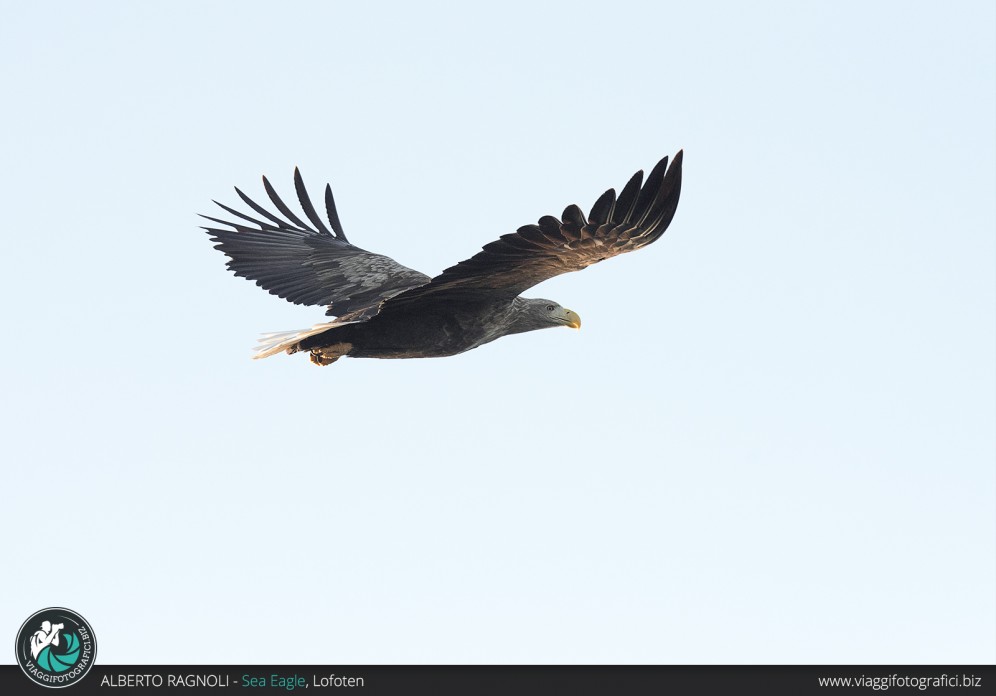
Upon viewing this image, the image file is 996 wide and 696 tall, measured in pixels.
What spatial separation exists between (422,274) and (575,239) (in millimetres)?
2793

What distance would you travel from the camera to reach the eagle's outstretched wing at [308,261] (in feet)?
35.2

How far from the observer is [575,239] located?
27.0ft

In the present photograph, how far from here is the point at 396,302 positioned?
30.1ft

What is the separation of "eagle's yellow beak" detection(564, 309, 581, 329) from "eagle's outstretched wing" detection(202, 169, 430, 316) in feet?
3.97

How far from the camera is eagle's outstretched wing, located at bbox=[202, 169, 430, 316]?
1072 cm
